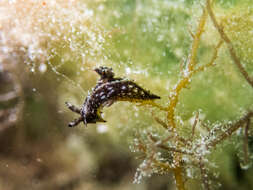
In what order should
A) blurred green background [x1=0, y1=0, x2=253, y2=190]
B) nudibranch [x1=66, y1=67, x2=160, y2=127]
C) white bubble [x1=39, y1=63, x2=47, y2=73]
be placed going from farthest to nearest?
white bubble [x1=39, y1=63, x2=47, y2=73] < blurred green background [x1=0, y1=0, x2=253, y2=190] < nudibranch [x1=66, y1=67, x2=160, y2=127]

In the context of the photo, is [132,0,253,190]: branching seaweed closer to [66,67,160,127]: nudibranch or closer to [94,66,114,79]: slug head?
[66,67,160,127]: nudibranch

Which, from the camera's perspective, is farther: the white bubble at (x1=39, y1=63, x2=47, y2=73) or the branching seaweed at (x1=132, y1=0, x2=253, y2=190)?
the white bubble at (x1=39, y1=63, x2=47, y2=73)

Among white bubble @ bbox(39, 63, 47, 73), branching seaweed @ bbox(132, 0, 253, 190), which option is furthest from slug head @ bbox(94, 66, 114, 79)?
white bubble @ bbox(39, 63, 47, 73)

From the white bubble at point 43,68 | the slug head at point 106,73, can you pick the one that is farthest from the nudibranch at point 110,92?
the white bubble at point 43,68

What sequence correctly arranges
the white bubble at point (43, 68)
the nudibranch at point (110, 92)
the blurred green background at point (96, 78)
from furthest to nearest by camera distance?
the white bubble at point (43, 68) < the blurred green background at point (96, 78) < the nudibranch at point (110, 92)

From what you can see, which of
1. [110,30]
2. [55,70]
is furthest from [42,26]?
[110,30]

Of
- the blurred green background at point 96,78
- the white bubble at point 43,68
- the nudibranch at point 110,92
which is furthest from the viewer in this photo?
the white bubble at point 43,68

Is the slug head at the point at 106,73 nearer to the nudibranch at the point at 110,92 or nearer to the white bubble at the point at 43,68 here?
the nudibranch at the point at 110,92

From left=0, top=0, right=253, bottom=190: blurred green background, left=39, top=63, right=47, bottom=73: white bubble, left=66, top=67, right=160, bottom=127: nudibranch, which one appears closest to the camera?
left=66, top=67, right=160, bottom=127: nudibranch

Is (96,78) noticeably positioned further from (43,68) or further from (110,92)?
(110,92)
